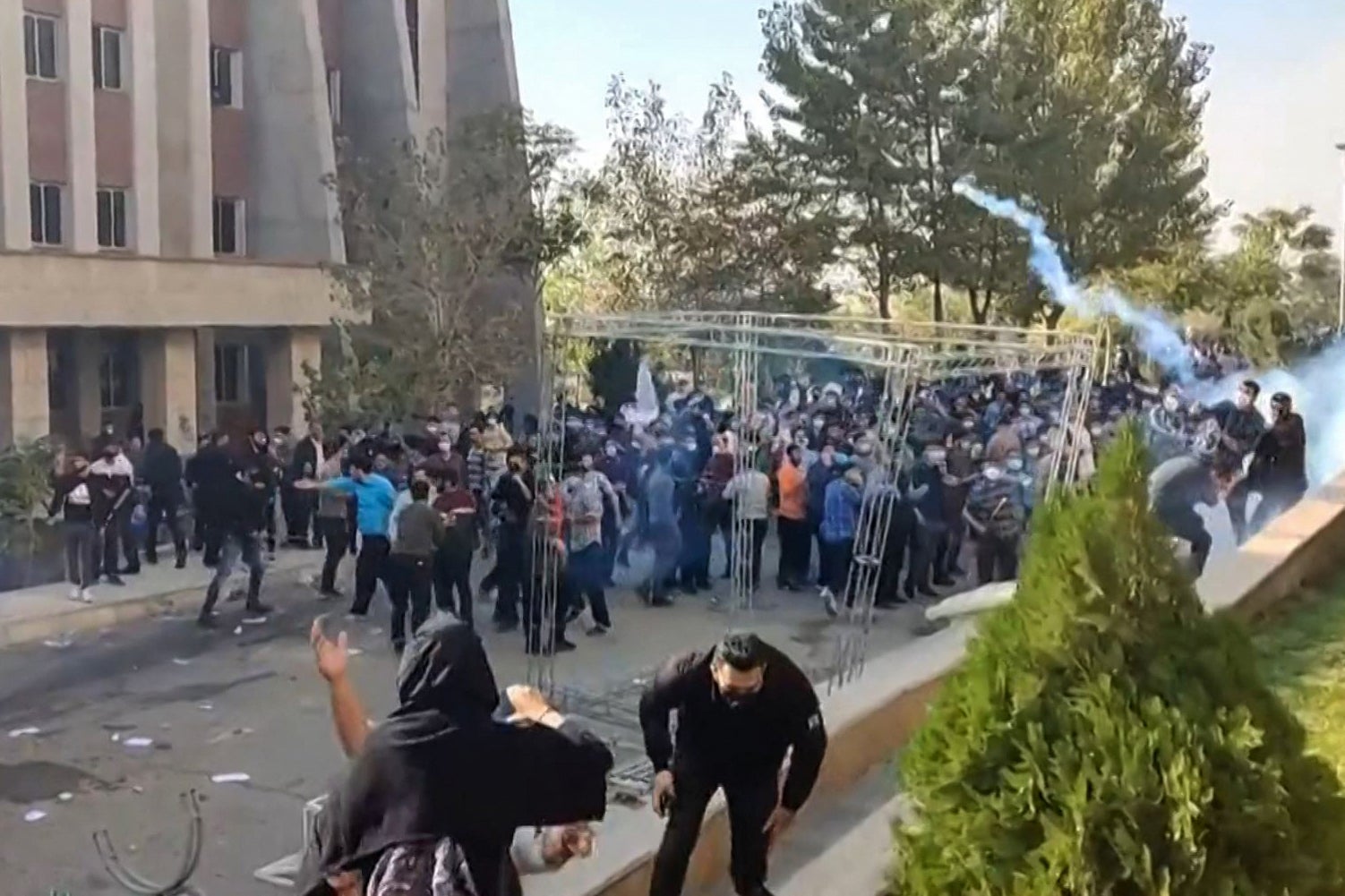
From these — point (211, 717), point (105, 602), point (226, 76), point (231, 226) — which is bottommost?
point (211, 717)

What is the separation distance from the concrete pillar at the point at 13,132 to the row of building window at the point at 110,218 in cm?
41

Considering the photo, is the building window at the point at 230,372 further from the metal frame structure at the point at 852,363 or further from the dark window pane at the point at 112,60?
the metal frame structure at the point at 852,363

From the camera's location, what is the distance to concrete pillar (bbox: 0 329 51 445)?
489 inches

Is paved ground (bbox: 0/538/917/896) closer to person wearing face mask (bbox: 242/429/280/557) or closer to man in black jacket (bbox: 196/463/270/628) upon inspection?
man in black jacket (bbox: 196/463/270/628)

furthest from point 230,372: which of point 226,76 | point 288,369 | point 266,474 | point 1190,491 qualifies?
point 1190,491

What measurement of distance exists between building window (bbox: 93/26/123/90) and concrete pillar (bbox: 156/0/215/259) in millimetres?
417

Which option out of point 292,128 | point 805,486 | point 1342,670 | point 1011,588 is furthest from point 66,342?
point 1011,588

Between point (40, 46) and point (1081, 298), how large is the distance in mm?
9763

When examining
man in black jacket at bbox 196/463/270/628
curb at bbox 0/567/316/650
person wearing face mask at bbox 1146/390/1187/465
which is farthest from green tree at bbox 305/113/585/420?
person wearing face mask at bbox 1146/390/1187/465

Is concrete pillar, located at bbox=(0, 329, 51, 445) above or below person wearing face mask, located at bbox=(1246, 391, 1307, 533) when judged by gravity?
above

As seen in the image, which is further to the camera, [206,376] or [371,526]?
[206,376]

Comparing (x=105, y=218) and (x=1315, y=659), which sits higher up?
(x=105, y=218)

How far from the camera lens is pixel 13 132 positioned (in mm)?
13234

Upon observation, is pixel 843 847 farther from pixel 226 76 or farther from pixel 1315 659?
pixel 226 76
